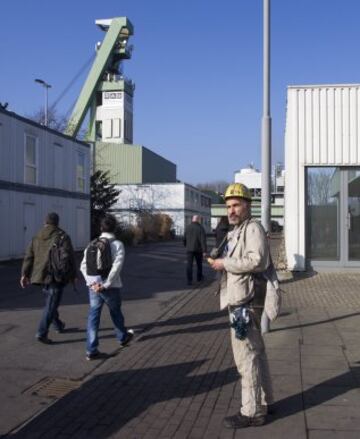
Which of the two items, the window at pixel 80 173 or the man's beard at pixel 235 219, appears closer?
the man's beard at pixel 235 219

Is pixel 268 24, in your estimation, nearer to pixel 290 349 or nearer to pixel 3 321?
pixel 290 349

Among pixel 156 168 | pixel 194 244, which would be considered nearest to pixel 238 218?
pixel 194 244

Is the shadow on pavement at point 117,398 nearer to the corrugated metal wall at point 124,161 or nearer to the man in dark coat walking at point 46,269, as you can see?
the man in dark coat walking at point 46,269

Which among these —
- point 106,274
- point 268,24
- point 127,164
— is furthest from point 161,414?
point 127,164

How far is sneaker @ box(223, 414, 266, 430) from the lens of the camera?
190 inches

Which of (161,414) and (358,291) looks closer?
(161,414)

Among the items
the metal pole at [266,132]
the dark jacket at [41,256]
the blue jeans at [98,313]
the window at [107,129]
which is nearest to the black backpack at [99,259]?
the blue jeans at [98,313]

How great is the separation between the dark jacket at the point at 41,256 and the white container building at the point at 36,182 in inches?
565

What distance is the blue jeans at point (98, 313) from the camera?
720 cm

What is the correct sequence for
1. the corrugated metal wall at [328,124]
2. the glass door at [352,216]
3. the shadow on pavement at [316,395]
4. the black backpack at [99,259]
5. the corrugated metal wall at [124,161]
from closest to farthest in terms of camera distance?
the shadow on pavement at [316,395] → the black backpack at [99,259] → the corrugated metal wall at [328,124] → the glass door at [352,216] → the corrugated metal wall at [124,161]

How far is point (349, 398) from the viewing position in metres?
5.55

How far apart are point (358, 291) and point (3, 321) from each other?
710 cm

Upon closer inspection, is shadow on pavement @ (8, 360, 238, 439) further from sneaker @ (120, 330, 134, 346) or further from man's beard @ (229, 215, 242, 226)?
man's beard @ (229, 215, 242, 226)

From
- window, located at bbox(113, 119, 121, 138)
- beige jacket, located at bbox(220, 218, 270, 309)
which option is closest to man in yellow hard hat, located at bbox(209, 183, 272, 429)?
beige jacket, located at bbox(220, 218, 270, 309)
